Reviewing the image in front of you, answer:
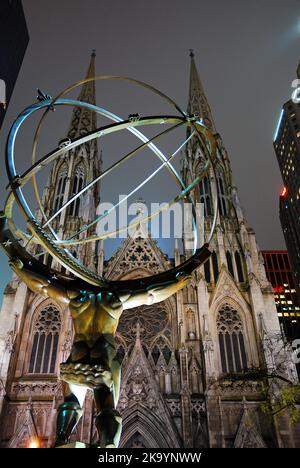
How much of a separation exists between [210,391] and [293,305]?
58176 mm

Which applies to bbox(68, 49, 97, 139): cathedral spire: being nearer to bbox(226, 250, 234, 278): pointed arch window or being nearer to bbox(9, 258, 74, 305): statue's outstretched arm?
bbox(226, 250, 234, 278): pointed arch window

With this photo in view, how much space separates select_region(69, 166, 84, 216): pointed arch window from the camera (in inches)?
1036

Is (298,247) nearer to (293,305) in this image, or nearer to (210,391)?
(293,305)

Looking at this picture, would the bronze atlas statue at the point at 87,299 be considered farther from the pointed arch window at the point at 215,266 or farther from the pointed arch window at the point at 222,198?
the pointed arch window at the point at 222,198

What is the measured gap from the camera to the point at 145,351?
19.7m

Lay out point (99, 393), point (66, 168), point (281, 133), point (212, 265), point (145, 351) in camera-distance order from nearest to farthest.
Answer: point (99, 393), point (145, 351), point (212, 265), point (66, 168), point (281, 133)

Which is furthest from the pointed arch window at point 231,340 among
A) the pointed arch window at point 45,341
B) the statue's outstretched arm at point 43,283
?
the statue's outstretched arm at point 43,283

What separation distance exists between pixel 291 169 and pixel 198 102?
28.7m

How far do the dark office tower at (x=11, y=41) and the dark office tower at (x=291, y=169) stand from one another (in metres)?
37.6

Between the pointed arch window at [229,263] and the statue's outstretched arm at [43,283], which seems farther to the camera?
the pointed arch window at [229,263]

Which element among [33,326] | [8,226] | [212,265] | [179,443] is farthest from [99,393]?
[212,265]

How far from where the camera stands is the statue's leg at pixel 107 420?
462 centimetres
